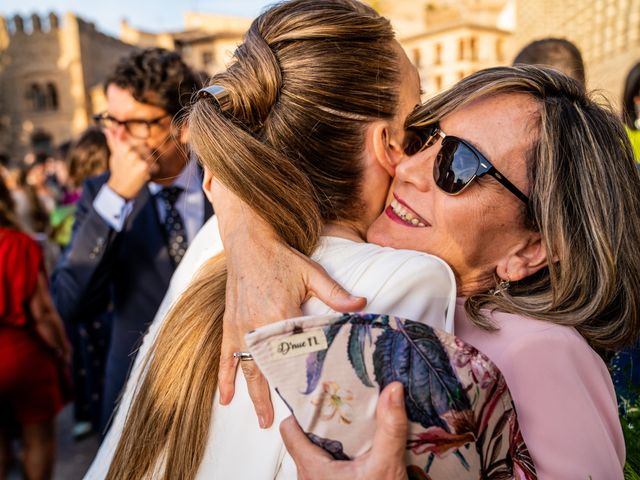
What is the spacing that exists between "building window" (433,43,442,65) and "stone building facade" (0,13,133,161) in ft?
75.9

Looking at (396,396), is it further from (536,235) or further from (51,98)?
(51,98)

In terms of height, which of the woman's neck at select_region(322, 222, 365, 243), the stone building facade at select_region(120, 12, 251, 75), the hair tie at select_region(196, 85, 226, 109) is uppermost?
the stone building facade at select_region(120, 12, 251, 75)

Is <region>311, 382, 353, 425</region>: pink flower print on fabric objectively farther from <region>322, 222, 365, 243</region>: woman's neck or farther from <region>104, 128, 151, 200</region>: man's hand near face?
<region>104, 128, 151, 200</region>: man's hand near face

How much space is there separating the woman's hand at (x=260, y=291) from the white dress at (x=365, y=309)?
1.1 inches

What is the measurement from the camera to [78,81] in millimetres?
35688

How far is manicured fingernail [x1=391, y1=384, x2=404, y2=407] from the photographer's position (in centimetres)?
91

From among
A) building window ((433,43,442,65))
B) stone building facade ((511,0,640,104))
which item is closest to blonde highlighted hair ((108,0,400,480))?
stone building facade ((511,0,640,104))

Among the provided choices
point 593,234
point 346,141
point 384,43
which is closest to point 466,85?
point 384,43

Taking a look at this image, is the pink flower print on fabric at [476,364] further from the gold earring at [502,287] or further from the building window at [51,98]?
the building window at [51,98]

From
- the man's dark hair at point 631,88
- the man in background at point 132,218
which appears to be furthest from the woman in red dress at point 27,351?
the man's dark hair at point 631,88

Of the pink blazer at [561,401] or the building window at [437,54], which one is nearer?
the pink blazer at [561,401]

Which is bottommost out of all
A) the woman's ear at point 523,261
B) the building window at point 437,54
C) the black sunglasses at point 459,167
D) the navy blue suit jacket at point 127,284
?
the navy blue suit jacket at point 127,284

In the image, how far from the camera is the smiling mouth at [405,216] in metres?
1.42

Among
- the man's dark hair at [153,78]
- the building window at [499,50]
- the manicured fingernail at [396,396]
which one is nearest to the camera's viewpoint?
the manicured fingernail at [396,396]
